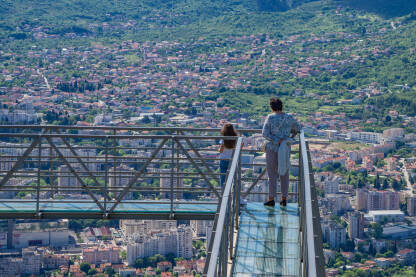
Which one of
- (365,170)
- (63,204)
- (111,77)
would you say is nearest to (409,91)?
(365,170)

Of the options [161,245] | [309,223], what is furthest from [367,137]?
[309,223]

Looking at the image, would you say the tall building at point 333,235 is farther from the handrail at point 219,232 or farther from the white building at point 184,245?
the handrail at point 219,232

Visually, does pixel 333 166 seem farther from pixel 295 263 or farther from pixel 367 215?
pixel 295 263

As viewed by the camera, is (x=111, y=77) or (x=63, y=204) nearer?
(x=63, y=204)

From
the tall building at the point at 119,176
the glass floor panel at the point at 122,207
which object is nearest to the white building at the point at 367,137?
the tall building at the point at 119,176

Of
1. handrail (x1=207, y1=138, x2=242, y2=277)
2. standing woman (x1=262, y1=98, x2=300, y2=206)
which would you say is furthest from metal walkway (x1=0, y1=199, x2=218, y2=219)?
handrail (x1=207, y1=138, x2=242, y2=277)

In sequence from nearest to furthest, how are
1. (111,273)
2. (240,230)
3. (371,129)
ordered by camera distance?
(240,230), (111,273), (371,129)

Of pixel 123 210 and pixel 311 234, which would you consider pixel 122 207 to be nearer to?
pixel 123 210
